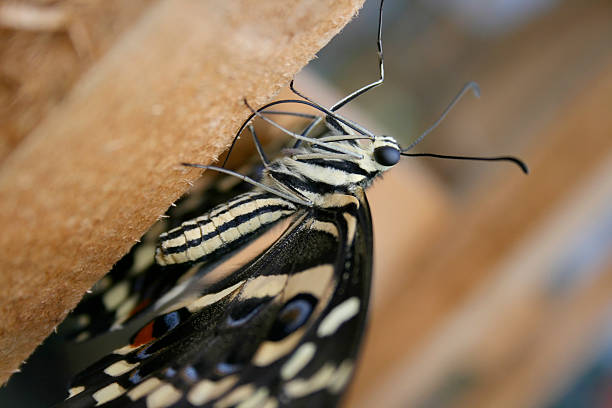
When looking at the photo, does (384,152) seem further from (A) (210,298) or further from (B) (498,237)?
(B) (498,237)

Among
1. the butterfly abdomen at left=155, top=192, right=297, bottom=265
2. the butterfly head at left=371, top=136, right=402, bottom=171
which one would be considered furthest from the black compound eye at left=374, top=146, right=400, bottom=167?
the butterfly abdomen at left=155, top=192, right=297, bottom=265

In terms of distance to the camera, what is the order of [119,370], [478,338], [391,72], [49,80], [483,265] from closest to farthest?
[49,80] → [119,370] → [483,265] → [478,338] → [391,72]

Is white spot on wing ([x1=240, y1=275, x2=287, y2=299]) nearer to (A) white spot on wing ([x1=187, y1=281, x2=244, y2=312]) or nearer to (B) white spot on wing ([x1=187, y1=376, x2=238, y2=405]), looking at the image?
(A) white spot on wing ([x1=187, y1=281, x2=244, y2=312])

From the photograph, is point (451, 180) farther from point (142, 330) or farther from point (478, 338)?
point (142, 330)

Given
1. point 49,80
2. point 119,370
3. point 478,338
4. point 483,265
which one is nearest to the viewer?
point 49,80

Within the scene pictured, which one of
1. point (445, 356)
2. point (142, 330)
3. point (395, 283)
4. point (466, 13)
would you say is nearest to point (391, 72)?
point (466, 13)

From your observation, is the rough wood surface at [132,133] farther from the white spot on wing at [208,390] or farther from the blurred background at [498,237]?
the blurred background at [498,237]
